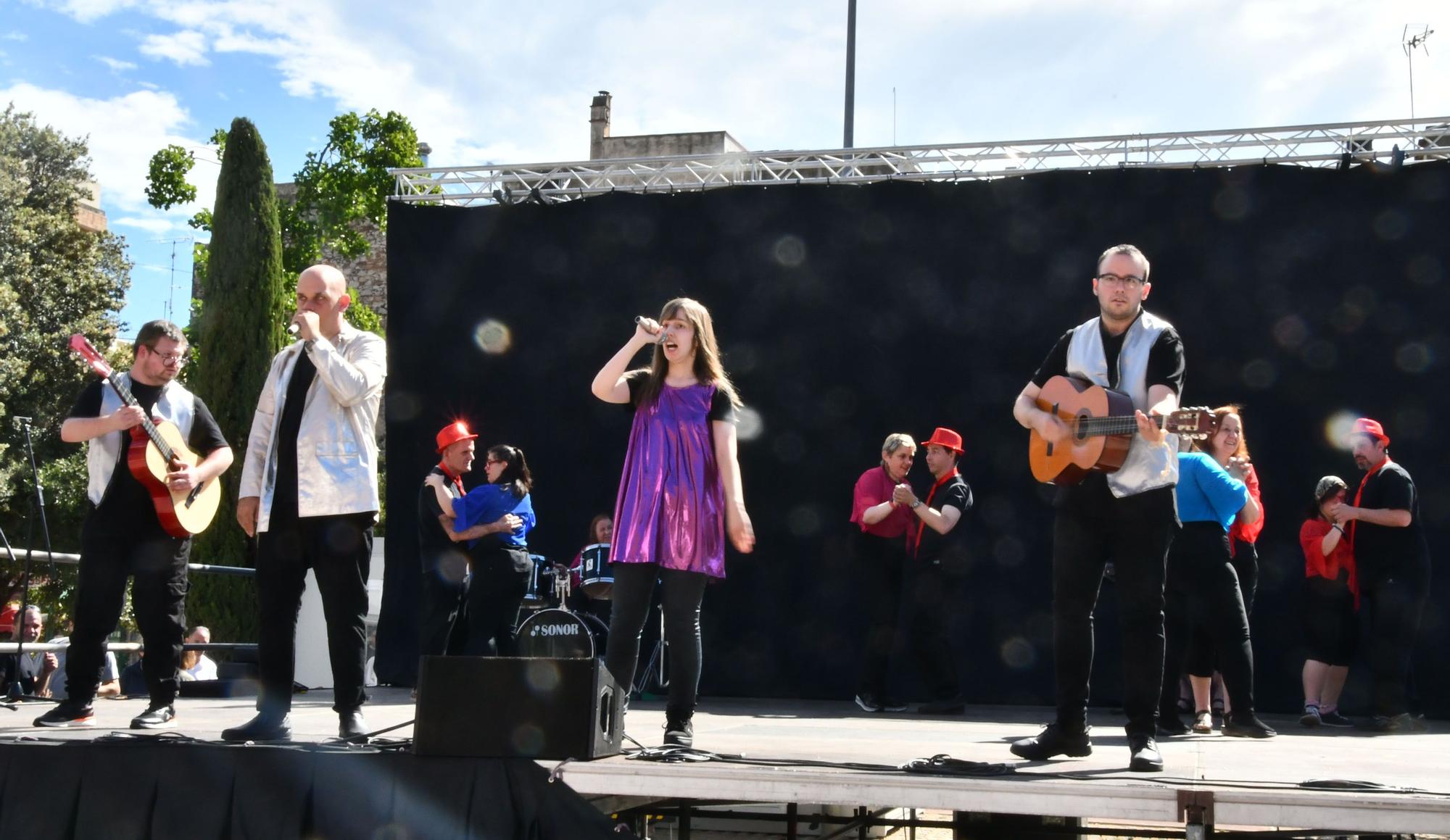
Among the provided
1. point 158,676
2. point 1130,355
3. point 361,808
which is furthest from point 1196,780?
point 158,676

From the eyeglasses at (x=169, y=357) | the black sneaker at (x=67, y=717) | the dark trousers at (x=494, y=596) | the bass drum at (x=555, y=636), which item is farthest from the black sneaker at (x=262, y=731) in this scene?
the bass drum at (x=555, y=636)

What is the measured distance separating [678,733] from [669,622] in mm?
315

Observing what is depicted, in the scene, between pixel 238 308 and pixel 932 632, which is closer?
pixel 932 632

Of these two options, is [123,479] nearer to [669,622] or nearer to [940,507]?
[669,622]

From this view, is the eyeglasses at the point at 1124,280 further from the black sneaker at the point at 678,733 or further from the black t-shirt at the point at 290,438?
the black t-shirt at the point at 290,438

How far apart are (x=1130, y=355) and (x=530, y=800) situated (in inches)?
80.2

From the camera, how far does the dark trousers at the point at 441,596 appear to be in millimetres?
6586

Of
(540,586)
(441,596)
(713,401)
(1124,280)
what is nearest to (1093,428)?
(1124,280)

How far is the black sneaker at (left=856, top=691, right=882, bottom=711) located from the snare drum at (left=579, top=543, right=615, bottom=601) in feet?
5.32

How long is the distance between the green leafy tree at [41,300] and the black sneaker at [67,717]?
16.7 meters

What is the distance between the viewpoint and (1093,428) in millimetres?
3486

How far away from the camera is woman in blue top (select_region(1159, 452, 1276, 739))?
17.1 feet

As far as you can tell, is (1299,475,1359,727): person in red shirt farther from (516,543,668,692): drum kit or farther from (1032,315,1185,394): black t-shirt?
(516,543,668,692): drum kit

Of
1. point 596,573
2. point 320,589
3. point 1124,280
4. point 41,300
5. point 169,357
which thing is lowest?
point 596,573
